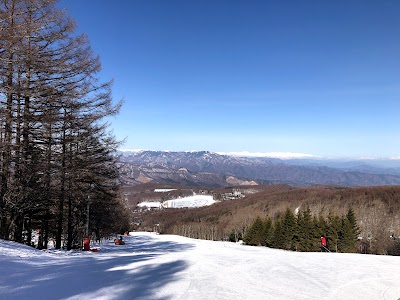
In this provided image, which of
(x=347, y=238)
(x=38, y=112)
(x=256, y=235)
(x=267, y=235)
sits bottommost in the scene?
(x=256, y=235)

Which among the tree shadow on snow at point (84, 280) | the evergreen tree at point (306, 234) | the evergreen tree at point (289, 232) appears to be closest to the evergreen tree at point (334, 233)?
the evergreen tree at point (306, 234)

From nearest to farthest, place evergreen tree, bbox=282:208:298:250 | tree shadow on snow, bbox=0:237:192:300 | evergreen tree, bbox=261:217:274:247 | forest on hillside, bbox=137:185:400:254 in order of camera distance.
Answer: tree shadow on snow, bbox=0:237:192:300 < forest on hillside, bbox=137:185:400:254 < evergreen tree, bbox=282:208:298:250 < evergreen tree, bbox=261:217:274:247

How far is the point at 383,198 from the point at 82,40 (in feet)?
519

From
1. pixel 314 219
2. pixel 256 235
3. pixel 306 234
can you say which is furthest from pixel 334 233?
pixel 256 235

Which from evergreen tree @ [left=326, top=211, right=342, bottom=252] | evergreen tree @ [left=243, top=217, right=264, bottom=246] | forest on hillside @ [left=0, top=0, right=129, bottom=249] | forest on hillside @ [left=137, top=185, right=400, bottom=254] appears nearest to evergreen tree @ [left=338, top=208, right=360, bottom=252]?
forest on hillside @ [left=137, top=185, right=400, bottom=254]

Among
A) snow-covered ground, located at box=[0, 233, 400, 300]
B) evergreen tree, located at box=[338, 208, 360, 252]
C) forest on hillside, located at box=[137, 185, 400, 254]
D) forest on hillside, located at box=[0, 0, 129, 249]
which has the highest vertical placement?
forest on hillside, located at box=[0, 0, 129, 249]

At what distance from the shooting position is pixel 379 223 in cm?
10012

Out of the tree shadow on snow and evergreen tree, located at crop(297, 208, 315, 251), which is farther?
evergreen tree, located at crop(297, 208, 315, 251)

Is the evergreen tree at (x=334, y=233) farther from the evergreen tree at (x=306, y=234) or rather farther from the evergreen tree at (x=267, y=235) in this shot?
the evergreen tree at (x=267, y=235)

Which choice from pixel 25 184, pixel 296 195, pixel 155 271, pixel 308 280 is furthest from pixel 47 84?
pixel 296 195

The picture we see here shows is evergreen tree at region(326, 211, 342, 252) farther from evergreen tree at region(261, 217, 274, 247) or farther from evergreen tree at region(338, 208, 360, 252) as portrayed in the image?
evergreen tree at region(261, 217, 274, 247)

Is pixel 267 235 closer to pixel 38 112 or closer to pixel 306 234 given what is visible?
pixel 306 234

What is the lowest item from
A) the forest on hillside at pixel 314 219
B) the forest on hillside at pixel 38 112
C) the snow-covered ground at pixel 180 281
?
the forest on hillside at pixel 314 219

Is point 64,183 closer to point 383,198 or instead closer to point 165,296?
point 165,296
